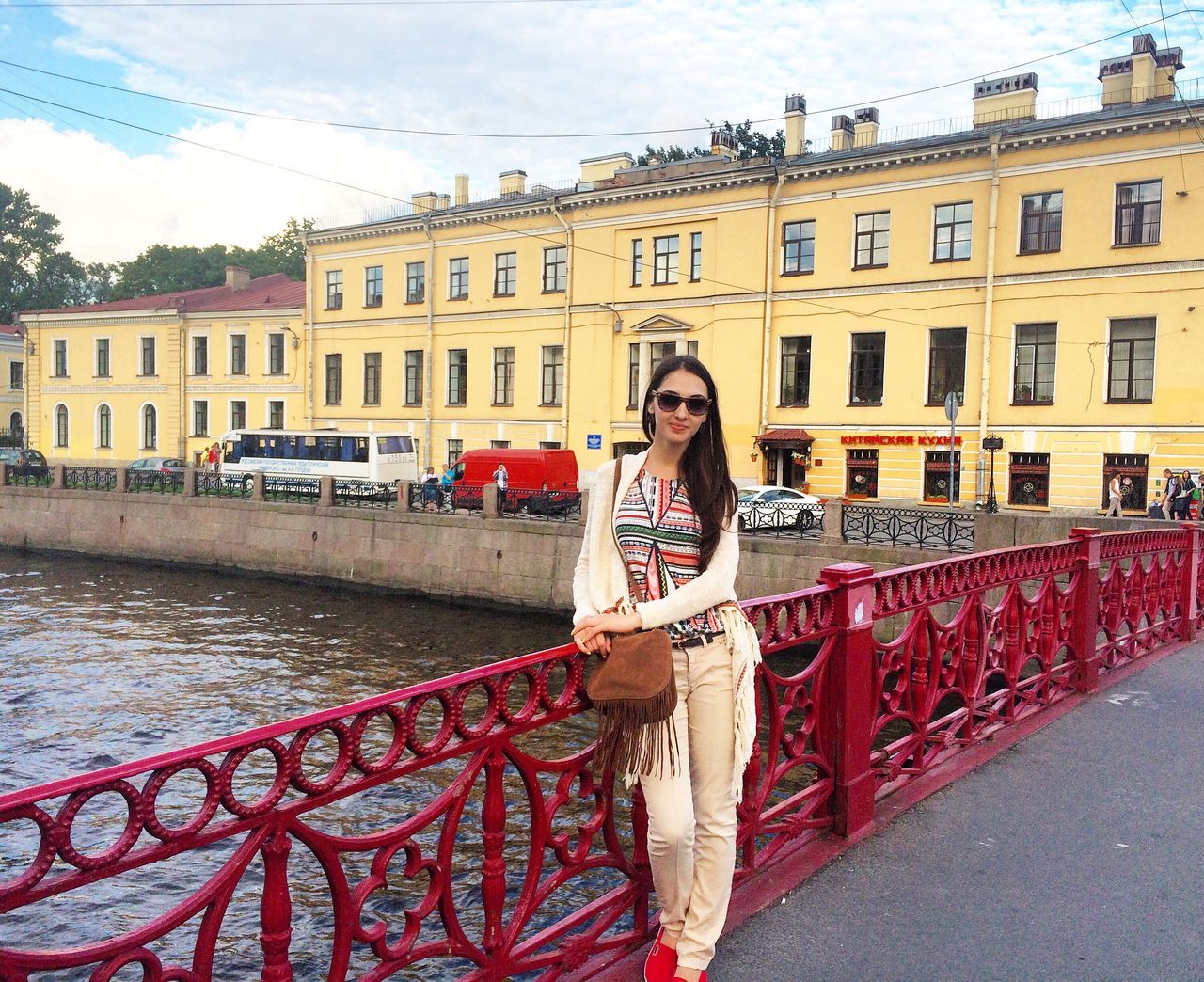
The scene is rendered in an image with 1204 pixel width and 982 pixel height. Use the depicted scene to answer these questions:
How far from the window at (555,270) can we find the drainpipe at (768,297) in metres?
7.69

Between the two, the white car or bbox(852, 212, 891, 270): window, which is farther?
bbox(852, 212, 891, 270): window

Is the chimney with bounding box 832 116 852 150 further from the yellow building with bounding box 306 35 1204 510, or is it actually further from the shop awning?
the shop awning

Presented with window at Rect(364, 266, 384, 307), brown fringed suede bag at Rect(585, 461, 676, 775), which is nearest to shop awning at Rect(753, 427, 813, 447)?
window at Rect(364, 266, 384, 307)

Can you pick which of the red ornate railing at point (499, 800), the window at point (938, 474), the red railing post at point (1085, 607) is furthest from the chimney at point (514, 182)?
the red railing post at point (1085, 607)

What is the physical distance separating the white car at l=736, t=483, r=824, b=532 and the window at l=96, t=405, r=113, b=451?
35.7 m

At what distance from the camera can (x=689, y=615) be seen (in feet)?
9.25

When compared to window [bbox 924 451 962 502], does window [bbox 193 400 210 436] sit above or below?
above

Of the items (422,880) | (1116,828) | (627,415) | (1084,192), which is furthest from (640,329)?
(1116,828)

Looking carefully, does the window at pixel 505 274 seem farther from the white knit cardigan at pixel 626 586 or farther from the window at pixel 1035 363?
the white knit cardigan at pixel 626 586

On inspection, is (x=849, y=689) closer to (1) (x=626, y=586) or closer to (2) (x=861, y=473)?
(1) (x=626, y=586)

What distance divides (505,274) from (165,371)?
62.4 ft

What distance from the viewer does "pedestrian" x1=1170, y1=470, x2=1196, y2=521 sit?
21766mm

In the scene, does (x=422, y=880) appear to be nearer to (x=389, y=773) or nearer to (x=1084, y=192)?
(x=389, y=773)

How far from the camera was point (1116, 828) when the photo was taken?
454 cm
